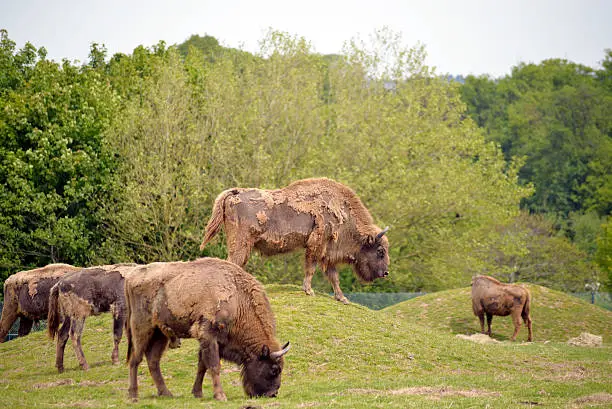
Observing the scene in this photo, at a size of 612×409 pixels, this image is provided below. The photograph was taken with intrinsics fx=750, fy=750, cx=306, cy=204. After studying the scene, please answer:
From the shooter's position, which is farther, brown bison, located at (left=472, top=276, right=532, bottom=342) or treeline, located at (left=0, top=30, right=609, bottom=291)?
treeline, located at (left=0, top=30, right=609, bottom=291)

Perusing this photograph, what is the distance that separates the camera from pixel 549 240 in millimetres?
62188

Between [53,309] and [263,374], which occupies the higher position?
[53,309]

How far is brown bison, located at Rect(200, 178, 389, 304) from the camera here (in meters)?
20.4

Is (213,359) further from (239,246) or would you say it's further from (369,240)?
(369,240)

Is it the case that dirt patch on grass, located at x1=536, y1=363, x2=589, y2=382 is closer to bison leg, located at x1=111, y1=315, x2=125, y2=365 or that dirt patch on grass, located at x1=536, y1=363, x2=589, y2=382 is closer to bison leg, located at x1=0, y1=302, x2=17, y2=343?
bison leg, located at x1=111, y1=315, x2=125, y2=365

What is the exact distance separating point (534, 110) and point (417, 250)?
4864cm

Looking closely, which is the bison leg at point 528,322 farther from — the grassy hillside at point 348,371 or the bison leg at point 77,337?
the bison leg at point 77,337

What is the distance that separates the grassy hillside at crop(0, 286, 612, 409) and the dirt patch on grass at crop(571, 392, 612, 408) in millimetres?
18

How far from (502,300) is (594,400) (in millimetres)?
15066

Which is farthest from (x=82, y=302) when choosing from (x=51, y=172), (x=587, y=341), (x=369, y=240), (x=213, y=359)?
(x=51, y=172)

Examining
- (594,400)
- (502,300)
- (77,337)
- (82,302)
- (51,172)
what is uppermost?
(51,172)

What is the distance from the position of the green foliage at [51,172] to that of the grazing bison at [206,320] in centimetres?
2208

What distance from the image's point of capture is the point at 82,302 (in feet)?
58.7

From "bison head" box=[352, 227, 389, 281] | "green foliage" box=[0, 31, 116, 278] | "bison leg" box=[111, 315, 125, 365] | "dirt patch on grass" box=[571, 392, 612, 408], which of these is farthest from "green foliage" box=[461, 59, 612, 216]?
"bison leg" box=[111, 315, 125, 365]
